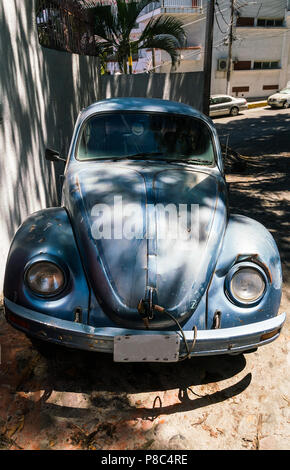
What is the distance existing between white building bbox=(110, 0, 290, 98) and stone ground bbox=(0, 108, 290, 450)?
26231 mm

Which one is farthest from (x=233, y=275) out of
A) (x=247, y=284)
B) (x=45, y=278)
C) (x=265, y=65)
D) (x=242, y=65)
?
(x=265, y=65)

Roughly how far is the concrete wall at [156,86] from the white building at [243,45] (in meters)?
16.2

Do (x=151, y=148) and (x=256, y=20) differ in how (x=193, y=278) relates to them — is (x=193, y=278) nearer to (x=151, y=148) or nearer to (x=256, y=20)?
(x=151, y=148)

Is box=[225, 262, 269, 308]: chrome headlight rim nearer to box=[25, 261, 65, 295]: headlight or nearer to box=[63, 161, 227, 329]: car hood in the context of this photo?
box=[63, 161, 227, 329]: car hood

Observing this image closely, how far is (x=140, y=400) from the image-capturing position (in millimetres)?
2674

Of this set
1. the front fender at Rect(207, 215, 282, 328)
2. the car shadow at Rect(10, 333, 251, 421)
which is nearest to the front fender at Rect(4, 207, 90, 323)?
the car shadow at Rect(10, 333, 251, 421)

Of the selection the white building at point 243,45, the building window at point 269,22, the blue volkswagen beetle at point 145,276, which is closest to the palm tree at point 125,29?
the blue volkswagen beetle at point 145,276

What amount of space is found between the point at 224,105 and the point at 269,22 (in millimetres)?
12713

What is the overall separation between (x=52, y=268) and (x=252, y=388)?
1.71 m

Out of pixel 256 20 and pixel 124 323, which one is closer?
pixel 124 323

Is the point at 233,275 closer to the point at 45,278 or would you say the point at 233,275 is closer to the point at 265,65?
the point at 45,278

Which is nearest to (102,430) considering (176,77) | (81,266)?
(81,266)

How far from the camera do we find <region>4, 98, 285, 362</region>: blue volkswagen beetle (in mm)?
2369

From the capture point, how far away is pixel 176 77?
11.1 metres
